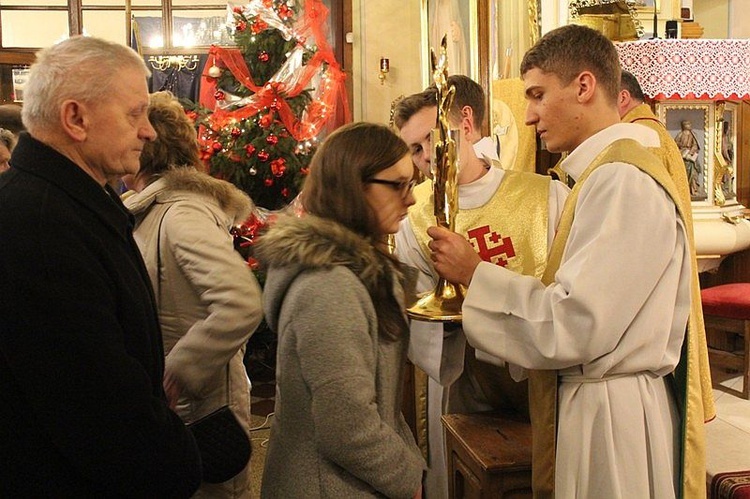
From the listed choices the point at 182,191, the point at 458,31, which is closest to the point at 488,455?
the point at 182,191

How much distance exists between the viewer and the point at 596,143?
1.96 meters

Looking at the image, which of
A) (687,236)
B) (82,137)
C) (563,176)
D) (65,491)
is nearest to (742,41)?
(563,176)

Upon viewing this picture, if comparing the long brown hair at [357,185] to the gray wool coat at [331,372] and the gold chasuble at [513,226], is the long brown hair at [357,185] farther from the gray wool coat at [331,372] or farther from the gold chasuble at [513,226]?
the gold chasuble at [513,226]

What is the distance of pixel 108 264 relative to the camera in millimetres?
1342

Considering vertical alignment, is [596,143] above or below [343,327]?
above

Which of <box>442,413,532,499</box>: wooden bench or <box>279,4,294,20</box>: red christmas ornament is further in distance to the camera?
<box>279,4,294,20</box>: red christmas ornament

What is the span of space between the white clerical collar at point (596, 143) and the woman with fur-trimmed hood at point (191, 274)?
975mm

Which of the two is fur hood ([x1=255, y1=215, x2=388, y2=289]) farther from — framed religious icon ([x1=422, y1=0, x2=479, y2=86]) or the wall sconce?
the wall sconce

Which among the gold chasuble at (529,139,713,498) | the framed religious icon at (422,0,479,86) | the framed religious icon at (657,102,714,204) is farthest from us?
the framed religious icon at (422,0,479,86)

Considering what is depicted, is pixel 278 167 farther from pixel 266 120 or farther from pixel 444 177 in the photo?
pixel 444 177

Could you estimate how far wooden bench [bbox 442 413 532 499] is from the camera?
222cm

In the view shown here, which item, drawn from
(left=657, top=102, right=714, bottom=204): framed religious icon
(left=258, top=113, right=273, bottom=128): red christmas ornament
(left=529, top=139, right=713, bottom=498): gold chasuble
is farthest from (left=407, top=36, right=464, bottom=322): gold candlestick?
(left=258, top=113, right=273, bottom=128): red christmas ornament

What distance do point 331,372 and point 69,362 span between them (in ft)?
1.55

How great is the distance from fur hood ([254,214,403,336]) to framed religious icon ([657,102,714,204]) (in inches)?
132
